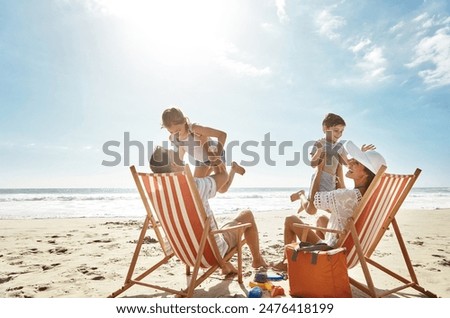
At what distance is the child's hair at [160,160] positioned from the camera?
284cm

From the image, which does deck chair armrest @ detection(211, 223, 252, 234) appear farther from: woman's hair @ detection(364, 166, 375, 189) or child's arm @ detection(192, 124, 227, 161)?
woman's hair @ detection(364, 166, 375, 189)

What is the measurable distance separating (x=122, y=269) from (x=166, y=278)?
696mm

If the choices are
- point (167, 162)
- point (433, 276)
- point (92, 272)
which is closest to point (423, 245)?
point (433, 276)

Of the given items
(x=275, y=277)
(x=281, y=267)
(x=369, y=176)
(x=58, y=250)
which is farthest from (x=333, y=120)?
(x=58, y=250)

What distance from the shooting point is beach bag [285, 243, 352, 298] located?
251 cm

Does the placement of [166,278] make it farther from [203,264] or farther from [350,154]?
[350,154]

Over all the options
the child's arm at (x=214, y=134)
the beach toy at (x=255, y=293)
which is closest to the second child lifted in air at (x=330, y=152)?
the child's arm at (x=214, y=134)

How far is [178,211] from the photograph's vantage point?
107 inches

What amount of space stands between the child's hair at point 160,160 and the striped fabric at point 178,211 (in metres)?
0.16

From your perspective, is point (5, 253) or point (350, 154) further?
point (5, 253)

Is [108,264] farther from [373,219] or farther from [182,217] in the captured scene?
[373,219]

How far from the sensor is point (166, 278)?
11.3ft

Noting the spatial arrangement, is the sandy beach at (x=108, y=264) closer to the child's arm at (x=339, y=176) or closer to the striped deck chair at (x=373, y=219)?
the striped deck chair at (x=373, y=219)

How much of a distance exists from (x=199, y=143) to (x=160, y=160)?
36.9 inches
